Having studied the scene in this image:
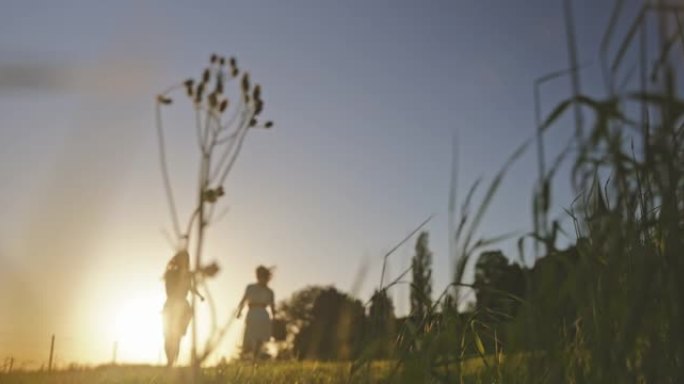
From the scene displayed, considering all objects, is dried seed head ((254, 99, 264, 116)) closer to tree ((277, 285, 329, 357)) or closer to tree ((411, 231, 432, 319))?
tree ((411, 231, 432, 319))

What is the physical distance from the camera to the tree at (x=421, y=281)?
2.22m

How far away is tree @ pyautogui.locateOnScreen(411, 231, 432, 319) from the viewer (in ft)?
7.29

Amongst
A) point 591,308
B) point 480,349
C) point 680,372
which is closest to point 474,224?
point 591,308

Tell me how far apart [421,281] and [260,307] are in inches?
459

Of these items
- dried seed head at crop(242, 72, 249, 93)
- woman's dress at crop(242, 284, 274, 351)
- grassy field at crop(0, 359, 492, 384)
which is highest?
dried seed head at crop(242, 72, 249, 93)

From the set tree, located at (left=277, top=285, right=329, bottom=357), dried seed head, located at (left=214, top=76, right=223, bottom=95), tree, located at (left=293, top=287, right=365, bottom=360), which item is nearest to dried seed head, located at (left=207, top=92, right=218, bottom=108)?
dried seed head, located at (left=214, top=76, right=223, bottom=95)

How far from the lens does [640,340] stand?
1.81 m

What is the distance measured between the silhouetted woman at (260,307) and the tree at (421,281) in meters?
11.1

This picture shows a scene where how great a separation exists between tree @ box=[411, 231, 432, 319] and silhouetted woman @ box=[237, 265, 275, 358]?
436 inches

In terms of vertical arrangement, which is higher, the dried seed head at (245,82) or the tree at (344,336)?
the dried seed head at (245,82)

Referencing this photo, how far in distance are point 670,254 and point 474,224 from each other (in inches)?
20.0

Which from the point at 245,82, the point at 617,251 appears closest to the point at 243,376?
the point at 245,82

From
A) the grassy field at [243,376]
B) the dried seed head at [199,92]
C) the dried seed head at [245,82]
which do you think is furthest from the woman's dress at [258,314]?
the dried seed head at [199,92]

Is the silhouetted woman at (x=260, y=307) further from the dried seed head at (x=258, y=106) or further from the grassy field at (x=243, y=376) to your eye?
the dried seed head at (x=258, y=106)
